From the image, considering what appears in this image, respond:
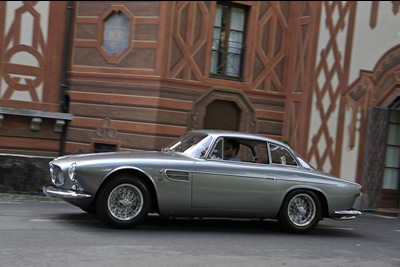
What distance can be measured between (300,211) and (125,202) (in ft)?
9.27

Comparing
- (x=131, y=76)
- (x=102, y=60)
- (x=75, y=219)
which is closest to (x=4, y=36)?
(x=102, y=60)

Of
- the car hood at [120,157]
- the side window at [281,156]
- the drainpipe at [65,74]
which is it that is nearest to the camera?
the car hood at [120,157]

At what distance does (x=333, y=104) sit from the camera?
13.9 m

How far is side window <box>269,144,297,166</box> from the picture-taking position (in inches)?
314

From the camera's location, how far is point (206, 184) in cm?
722

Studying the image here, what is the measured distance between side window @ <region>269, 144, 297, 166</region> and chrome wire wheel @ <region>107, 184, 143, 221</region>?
90.5 inches

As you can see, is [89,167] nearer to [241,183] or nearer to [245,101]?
[241,183]

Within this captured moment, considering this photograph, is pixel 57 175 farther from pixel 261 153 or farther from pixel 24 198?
pixel 261 153

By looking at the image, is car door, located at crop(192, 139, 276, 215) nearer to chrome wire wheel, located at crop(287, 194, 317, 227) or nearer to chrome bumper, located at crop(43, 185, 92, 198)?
chrome wire wheel, located at crop(287, 194, 317, 227)

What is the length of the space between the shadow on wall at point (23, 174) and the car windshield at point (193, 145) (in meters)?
3.21

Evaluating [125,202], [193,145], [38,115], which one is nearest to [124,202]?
[125,202]

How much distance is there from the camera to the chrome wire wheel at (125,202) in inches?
268

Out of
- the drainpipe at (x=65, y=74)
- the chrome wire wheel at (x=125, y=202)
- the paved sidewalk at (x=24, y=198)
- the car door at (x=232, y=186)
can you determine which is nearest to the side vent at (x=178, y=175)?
the car door at (x=232, y=186)

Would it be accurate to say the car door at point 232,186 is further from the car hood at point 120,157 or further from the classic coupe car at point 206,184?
the car hood at point 120,157
